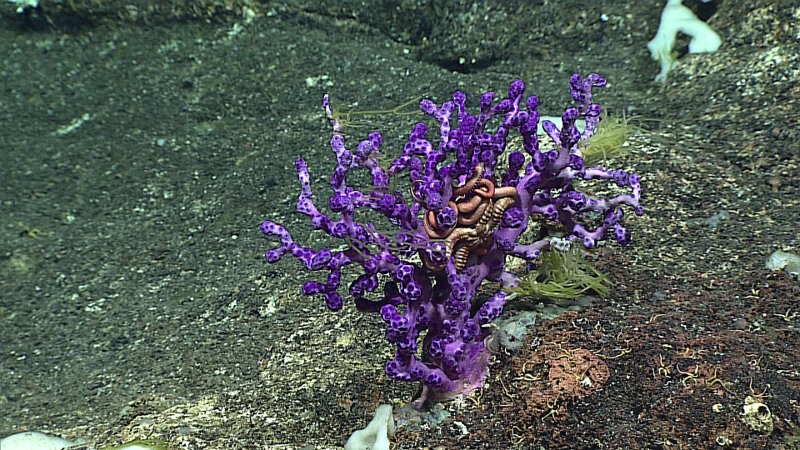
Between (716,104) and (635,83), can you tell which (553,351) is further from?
(635,83)

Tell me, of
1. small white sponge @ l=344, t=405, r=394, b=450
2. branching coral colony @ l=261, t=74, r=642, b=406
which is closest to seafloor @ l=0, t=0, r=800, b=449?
small white sponge @ l=344, t=405, r=394, b=450

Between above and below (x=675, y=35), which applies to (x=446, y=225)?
below

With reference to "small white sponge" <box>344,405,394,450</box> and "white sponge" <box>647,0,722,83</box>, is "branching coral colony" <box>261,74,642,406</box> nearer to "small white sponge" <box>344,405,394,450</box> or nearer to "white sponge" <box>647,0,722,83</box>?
"small white sponge" <box>344,405,394,450</box>

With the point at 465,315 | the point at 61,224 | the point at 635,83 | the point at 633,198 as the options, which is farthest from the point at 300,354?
the point at 635,83

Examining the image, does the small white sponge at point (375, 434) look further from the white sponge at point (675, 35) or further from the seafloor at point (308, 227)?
the white sponge at point (675, 35)

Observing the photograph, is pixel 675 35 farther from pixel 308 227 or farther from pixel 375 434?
pixel 375 434

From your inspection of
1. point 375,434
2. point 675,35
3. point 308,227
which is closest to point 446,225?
point 375,434

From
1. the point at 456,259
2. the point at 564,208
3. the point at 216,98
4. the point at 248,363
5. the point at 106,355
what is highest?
the point at 564,208
